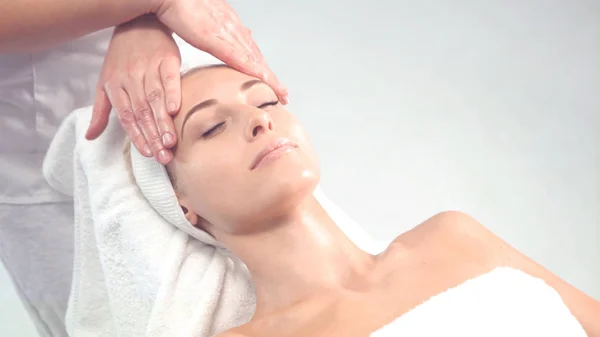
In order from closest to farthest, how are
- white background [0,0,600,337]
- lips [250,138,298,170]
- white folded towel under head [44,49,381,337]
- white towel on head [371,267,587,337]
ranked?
1. white towel on head [371,267,587,337]
2. lips [250,138,298,170]
3. white folded towel under head [44,49,381,337]
4. white background [0,0,600,337]

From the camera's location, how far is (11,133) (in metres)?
1.15

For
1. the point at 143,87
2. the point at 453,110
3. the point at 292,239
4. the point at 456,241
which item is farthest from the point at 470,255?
the point at 453,110

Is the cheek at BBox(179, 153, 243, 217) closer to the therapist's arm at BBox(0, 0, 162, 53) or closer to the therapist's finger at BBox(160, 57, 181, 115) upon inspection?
the therapist's finger at BBox(160, 57, 181, 115)

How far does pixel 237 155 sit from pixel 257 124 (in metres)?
0.05

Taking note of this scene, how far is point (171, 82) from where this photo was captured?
95 cm

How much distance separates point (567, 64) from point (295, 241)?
1271mm

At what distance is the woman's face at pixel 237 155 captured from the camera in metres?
0.86

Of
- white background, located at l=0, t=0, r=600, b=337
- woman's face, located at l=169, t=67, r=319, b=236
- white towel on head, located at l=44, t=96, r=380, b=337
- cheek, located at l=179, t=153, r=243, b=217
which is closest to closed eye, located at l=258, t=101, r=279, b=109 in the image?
woman's face, located at l=169, t=67, r=319, b=236

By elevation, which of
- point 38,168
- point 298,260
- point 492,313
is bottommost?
point 38,168

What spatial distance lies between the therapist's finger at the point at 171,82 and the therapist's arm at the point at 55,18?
126 millimetres

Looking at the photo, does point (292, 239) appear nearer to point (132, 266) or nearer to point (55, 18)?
point (132, 266)

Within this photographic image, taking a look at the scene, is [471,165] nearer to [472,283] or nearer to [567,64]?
[567,64]

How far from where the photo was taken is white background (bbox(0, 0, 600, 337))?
1567mm

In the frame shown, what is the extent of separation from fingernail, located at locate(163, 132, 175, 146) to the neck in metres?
0.18
